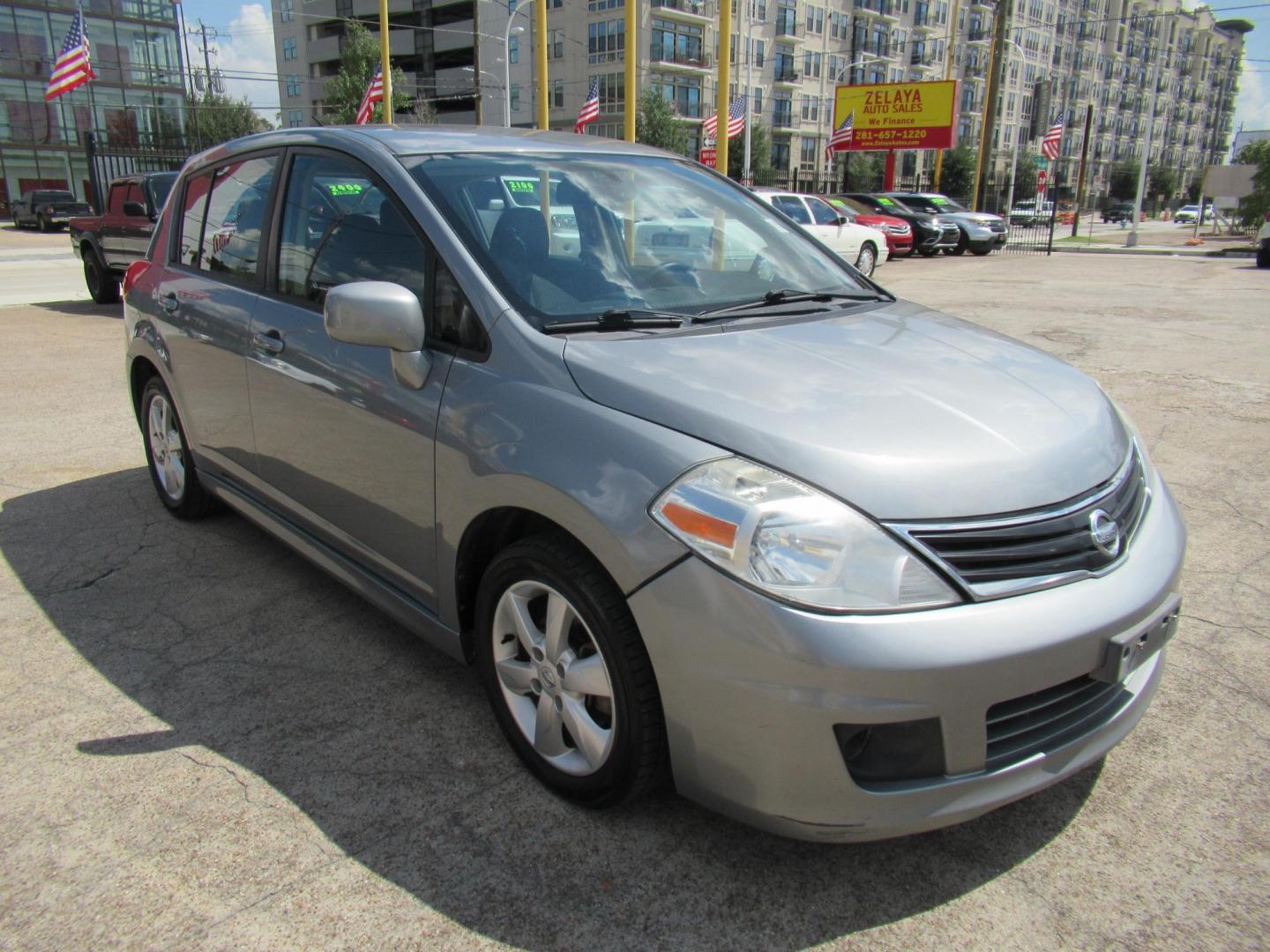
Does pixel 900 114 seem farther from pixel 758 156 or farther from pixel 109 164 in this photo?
pixel 758 156

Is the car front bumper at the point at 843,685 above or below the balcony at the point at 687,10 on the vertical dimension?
below

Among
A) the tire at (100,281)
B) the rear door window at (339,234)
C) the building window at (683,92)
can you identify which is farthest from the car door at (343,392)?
the building window at (683,92)

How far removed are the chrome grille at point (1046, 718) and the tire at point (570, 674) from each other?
2.40 ft

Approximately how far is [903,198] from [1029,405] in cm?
2666

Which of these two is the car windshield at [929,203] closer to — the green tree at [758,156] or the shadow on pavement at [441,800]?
the shadow on pavement at [441,800]

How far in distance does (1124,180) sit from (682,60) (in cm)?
5818

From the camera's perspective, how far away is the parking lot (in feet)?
6.75

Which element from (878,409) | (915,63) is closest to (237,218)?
(878,409)

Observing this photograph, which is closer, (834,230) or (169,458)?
(169,458)

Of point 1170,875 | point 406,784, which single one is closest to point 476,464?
point 406,784

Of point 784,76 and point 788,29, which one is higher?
point 788,29

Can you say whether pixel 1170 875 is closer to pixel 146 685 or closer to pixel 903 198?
pixel 146 685

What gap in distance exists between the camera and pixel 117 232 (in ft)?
40.6

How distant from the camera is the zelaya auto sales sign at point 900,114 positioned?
32250 mm
